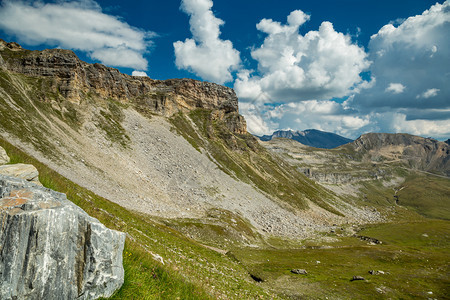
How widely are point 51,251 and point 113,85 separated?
132080 millimetres

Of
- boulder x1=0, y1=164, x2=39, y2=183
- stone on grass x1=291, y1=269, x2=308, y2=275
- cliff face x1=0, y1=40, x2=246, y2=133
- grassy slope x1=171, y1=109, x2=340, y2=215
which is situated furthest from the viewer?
grassy slope x1=171, y1=109, x2=340, y2=215

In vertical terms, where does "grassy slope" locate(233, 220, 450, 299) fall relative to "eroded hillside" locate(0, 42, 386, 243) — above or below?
below

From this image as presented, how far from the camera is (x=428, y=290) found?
119 feet

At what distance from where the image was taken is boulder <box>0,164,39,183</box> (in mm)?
12977

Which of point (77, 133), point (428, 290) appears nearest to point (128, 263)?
point (428, 290)

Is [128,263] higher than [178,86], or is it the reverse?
[178,86]

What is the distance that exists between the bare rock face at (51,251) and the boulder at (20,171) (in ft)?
19.4

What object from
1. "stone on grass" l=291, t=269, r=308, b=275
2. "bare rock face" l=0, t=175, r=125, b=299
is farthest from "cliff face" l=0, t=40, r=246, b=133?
"bare rock face" l=0, t=175, r=125, b=299

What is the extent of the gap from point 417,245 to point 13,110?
490 feet

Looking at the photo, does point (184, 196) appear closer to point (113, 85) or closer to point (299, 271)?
point (299, 271)

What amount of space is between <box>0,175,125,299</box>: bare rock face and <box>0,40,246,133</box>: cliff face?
105 metres

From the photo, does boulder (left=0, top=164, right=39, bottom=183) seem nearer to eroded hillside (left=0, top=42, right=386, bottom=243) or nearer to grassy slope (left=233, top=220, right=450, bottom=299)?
grassy slope (left=233, top=220, right=450, bottom=299)

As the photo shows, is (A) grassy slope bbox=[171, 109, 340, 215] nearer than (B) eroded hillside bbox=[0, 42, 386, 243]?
No

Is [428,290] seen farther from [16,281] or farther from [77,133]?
[77,133]
